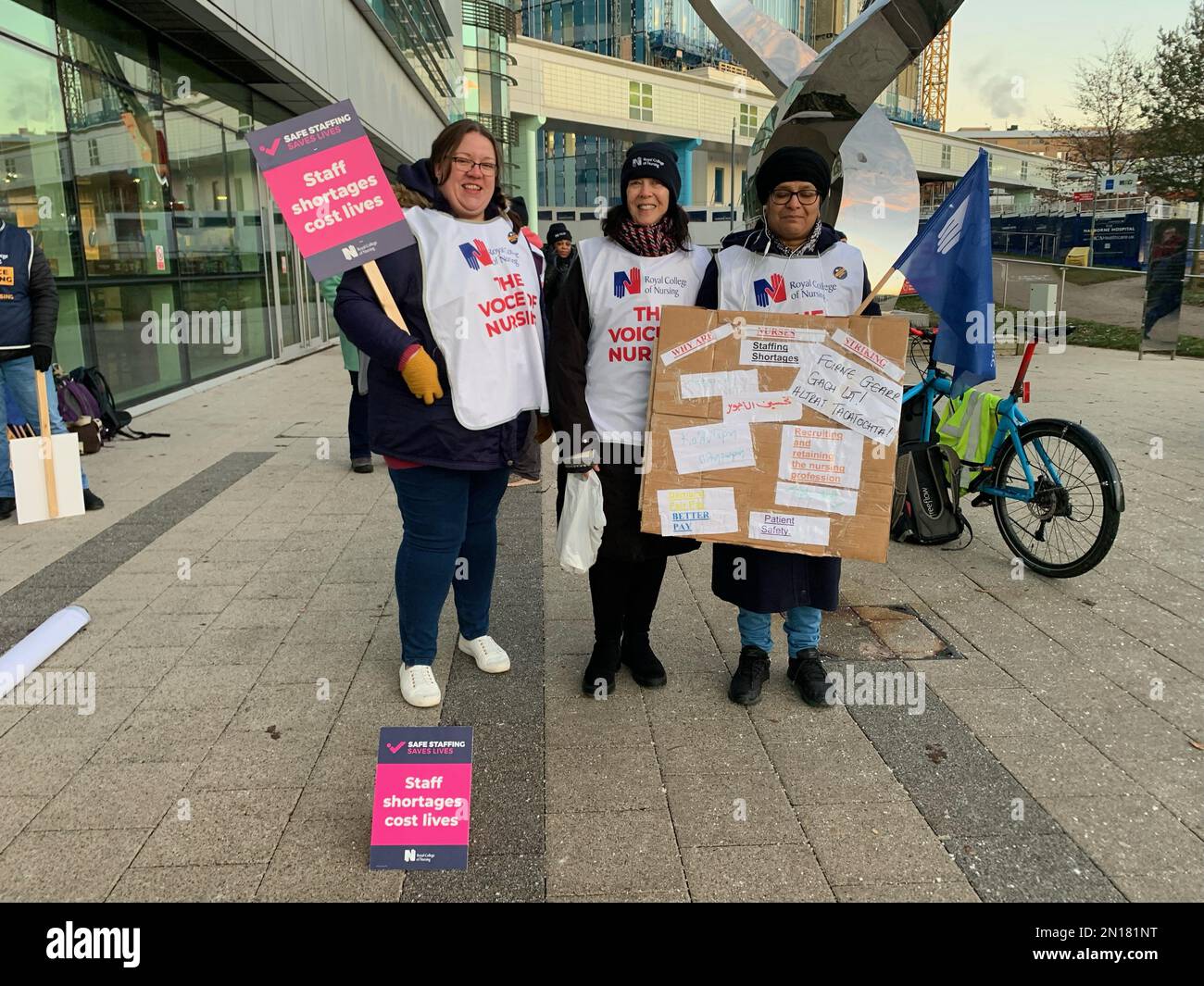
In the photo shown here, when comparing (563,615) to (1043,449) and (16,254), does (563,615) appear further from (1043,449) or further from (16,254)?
(16,254)

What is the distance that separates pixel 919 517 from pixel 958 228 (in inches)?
87.2

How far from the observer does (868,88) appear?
7773mm

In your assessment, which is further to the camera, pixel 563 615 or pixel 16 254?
pixel 16 254

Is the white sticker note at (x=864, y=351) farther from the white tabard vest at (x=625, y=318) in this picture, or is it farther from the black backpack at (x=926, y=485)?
the black backpack at (x=926, y=485)

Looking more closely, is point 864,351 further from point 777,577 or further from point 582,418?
point 582,418

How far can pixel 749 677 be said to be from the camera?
337cm

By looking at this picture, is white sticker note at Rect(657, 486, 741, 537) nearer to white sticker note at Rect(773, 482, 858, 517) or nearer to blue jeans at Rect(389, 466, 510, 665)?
white sticker note at Rect(773, 482, 858, 517)

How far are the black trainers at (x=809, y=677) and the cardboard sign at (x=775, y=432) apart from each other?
563mm

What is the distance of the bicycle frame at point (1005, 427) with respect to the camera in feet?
15.2

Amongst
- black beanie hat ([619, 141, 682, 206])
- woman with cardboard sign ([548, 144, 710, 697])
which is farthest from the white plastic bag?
black beanie hat ([619, 141, 682, 206])

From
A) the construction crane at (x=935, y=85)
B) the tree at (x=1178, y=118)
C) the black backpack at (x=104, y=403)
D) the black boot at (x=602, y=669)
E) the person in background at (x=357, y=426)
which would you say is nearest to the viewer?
the black boot at (x=602, y=669)

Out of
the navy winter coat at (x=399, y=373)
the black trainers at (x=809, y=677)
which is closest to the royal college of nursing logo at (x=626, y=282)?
the navy winter coat at (x=399, y=373)

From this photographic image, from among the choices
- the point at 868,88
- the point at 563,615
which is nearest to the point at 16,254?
the point at 563,615
